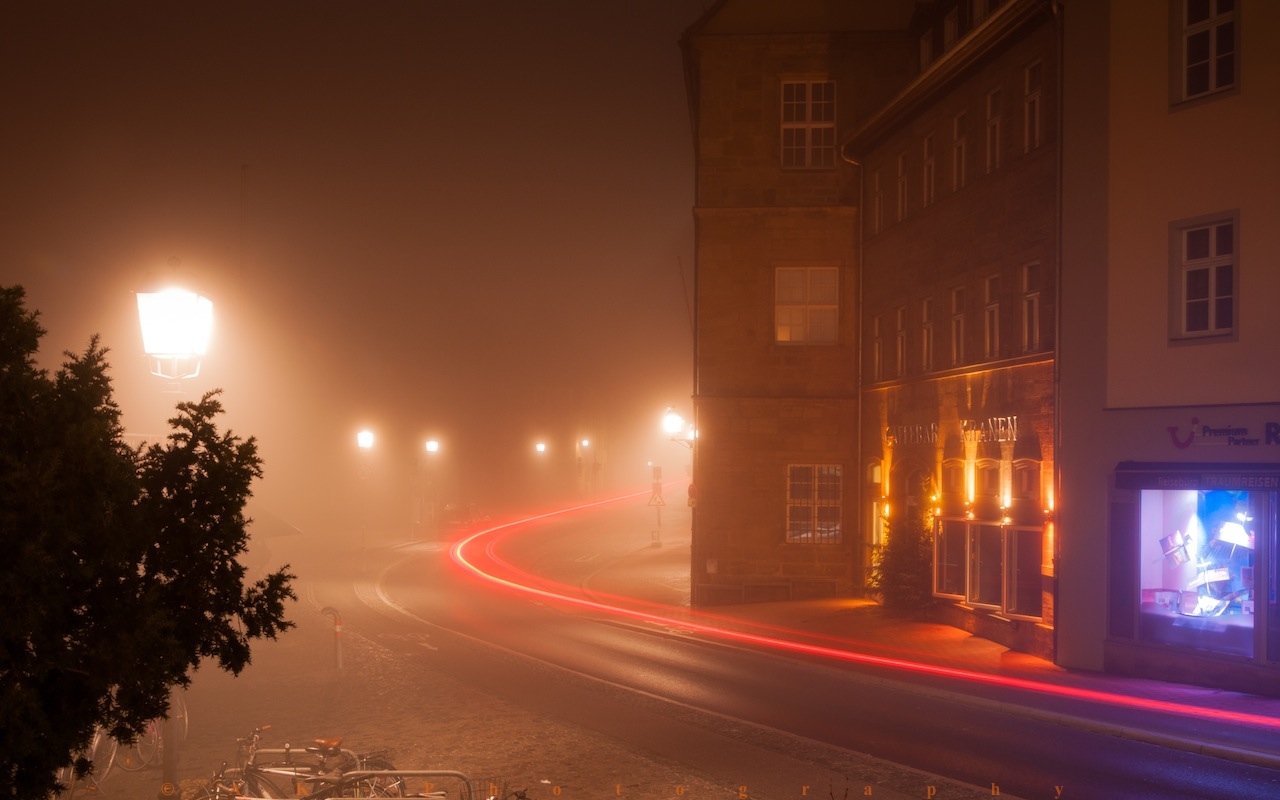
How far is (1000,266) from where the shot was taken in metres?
19.8

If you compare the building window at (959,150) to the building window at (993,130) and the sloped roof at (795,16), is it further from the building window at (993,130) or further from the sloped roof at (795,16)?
the sloped roof at (795,16)

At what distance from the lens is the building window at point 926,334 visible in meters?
22.9

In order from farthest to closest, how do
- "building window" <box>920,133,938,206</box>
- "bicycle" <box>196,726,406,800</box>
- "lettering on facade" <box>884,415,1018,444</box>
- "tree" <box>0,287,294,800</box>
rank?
1. "building window" <box>920,133,938,206</box>
2. "lettering on facade" <box>884,415,1018,444</box>
3. "bicycle" <box>196,726,406,800</box>
4. "tree" <box>0,287,294,800</box>

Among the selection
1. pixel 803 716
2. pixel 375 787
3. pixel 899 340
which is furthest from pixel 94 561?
pixel 899 340

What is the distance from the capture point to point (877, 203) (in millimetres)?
25812

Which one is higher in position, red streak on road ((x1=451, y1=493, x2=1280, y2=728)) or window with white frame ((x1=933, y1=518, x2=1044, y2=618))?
window with white frame ((x1=933, y1=518, x2=1044, y2=618))

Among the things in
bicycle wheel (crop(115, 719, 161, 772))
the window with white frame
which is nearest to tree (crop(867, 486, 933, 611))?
the window with white frame

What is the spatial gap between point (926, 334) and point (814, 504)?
5710 millimetres

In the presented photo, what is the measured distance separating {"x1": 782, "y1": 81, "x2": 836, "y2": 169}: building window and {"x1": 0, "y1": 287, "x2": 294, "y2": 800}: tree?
23237mm

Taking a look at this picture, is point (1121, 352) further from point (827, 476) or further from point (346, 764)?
point (346, 764)

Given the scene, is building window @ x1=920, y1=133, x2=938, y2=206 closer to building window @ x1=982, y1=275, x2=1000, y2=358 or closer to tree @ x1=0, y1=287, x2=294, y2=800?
building window @ x1=982, y1=275, x2=1000, y2=358

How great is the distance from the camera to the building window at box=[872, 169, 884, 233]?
84.0 feet

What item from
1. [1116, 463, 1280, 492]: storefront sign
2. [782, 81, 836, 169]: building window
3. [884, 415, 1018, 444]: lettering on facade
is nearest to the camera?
[1116, 463, 1280, 492]: storefront sign

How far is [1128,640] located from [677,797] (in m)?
9.45
